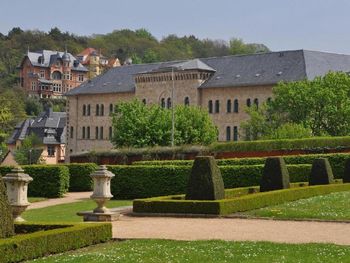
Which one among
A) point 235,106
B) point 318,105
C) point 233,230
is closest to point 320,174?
point 233,230

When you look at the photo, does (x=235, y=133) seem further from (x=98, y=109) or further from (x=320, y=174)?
(x=320, y=174)

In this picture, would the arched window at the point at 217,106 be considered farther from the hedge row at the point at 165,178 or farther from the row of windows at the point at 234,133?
the hedge row at the point at 165,178

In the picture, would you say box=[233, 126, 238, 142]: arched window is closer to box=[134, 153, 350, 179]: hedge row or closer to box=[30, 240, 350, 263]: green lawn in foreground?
box=[134, 153, 350, 179]: hedge row

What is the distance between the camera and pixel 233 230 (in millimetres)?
20781

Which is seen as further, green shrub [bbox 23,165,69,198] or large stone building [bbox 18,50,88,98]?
large stone building [bbox 18,50,88,98]

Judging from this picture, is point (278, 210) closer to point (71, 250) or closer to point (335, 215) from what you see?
point (335, 215)

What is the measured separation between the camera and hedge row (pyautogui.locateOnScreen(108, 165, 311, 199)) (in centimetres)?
3900

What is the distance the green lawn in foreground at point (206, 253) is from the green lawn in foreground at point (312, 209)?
7.37 metres

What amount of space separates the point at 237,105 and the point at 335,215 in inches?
2485

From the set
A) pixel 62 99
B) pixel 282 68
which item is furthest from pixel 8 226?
pixel 62 99

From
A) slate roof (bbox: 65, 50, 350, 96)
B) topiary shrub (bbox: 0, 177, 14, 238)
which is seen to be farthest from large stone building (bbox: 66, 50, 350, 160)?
topiary shrub (bbox: 0, 177, 14, 238)

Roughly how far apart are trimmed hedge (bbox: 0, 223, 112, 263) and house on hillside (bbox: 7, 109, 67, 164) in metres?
98.4

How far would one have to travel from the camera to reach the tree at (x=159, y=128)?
6650 cm

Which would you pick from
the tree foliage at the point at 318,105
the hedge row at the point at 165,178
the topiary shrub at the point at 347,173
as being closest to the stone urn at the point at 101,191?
the hedge row at the point at 165,178
